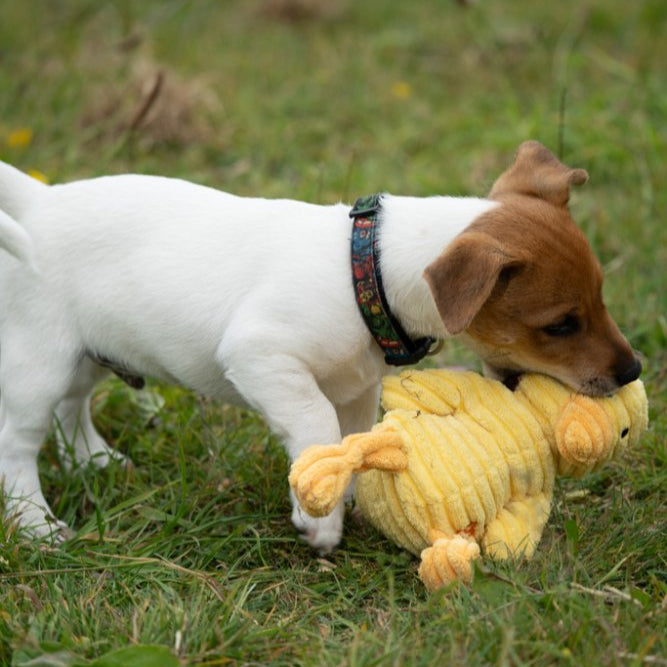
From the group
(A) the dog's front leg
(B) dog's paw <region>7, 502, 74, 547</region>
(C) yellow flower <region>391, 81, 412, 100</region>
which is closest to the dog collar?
(A) the dog's front leg

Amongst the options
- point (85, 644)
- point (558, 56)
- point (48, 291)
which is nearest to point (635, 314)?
point (48, 291)

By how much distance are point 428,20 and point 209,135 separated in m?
3.24

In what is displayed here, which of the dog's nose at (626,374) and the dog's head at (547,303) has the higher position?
the dog's head at (547,303)

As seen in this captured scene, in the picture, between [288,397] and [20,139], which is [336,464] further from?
[20,139]

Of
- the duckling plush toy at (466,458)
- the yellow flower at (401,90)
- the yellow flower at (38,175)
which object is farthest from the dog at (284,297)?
the yellow flower at (401,90)

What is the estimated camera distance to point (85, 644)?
2.73 m

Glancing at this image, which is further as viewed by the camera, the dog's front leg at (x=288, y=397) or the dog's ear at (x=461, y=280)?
the dog's front leg at (x=288, y=397)

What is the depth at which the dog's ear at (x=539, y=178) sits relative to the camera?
11.0 ft

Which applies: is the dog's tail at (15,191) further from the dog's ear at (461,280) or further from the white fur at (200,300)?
the dog's ear at (461,280)

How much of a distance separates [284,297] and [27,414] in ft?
3.30

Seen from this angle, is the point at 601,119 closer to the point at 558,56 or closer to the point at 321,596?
the point at 558,56

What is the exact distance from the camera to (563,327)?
125 inches

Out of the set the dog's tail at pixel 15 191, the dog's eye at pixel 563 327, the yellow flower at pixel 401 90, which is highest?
the dog's tail at pixel 15 191

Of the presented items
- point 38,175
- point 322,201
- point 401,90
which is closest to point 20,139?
point 38,175
